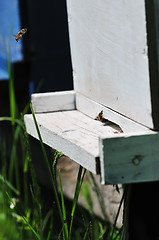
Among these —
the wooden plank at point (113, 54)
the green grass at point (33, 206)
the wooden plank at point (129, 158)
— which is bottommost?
the green grass at point (33, 206)

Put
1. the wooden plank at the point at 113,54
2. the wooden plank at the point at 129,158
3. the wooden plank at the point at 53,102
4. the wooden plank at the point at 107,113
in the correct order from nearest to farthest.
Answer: the wooden plank at the point at 129,158 → the wooden plank at the point at 113,54 → the wooden plank at the point at 107,113 → the wooden plank at the point at 53,102

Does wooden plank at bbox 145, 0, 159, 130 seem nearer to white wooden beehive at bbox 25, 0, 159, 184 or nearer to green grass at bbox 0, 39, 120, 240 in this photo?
white wooden beehive at bbox 25, 0, 159, 184

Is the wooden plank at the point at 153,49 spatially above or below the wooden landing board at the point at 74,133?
above

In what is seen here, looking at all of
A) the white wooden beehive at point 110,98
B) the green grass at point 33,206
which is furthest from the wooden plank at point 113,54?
the green grass at point 33,206

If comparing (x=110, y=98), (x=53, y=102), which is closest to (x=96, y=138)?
(x=110, y=98)

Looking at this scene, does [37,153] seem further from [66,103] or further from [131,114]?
[131,114]

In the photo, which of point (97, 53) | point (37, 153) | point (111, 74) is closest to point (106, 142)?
point (111, 74)

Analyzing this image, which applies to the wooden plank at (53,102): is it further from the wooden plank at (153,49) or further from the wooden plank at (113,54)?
the wooden plank at (153,49)

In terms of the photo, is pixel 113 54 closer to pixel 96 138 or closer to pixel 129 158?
pixel 96 138

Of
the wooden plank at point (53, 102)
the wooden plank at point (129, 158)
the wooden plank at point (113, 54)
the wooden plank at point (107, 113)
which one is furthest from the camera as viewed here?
the wooden plank at point (53, 102)
